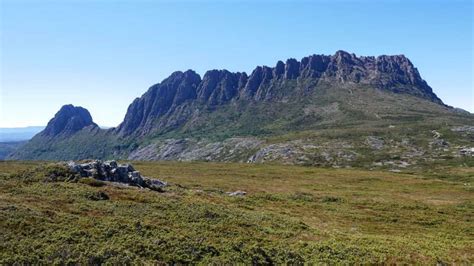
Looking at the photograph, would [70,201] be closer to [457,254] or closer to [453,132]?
[457,254]

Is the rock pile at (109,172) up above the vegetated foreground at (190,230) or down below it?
above

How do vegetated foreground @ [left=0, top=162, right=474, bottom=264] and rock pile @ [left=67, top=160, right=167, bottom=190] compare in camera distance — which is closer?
vegetated foreground @ [left=0, top=162, right=474, bottom=264]

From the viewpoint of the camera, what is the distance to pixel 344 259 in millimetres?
28344

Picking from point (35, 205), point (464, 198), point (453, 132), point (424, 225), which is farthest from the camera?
point (453, 132)

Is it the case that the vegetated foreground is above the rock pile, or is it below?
below

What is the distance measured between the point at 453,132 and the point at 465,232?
6967 inches

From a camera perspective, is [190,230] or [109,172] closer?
[190,230]

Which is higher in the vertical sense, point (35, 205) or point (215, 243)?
point (35, 205)

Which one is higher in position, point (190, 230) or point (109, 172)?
point (109, 172)

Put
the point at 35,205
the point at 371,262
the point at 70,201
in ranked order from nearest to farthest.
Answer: the point at 371,262
the point at 35,205
the point at 70,201

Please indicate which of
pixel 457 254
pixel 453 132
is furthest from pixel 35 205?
pixel 453 132

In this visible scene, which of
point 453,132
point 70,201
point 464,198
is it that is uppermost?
point 453,132

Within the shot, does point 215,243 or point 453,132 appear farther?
point 453,132

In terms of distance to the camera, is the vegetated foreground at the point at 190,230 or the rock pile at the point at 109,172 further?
the rock pile at the point at 109,172
